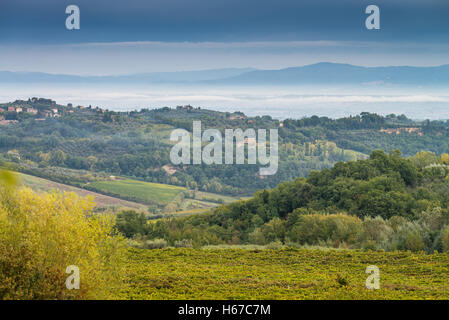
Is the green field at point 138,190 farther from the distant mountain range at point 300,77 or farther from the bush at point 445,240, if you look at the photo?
the bush at point 445,240

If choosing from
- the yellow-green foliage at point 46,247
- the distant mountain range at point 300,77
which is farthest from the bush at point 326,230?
the distant mountain range at point 300,77

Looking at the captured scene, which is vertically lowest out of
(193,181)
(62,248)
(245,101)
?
(193,181)

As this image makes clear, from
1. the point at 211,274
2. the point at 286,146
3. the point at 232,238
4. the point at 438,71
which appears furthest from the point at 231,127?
the point at 211,274

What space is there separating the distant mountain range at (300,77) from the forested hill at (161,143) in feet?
40.3

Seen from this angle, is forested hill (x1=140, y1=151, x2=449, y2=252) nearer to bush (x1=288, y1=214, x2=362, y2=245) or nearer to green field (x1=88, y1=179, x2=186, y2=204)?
bush (x1=288, y1=214, x2=362, y2=245)

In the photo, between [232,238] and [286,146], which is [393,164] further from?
[286,146]

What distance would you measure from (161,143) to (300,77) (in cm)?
4692

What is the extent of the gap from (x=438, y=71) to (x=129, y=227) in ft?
336

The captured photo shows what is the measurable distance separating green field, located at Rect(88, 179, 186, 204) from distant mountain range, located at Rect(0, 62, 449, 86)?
43.9m

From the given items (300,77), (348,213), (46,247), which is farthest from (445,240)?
(300,77)

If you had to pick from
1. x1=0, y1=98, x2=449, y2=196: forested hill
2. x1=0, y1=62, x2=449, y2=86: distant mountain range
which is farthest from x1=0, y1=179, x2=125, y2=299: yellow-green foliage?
x1=0, y1=62, x2=449, y2=86: distant mountain range

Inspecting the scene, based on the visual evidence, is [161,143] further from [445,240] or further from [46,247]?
[46,247]

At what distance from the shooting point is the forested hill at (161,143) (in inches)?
4102

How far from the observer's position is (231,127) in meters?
132
